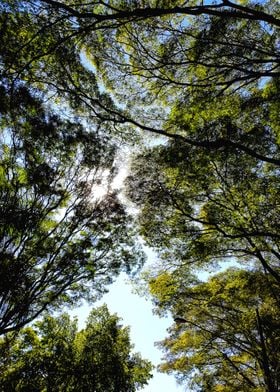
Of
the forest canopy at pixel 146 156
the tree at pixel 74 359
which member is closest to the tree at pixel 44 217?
the forest canopy at pixel 146 156

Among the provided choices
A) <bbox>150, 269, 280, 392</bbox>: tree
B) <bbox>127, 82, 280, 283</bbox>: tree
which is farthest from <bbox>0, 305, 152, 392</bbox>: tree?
<bbox>127, 82, 280, 283</bbox>: tree

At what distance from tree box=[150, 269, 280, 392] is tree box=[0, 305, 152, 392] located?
3.33 meters

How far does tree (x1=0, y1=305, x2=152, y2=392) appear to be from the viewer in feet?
48.3

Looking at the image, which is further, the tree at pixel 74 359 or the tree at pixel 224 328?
the tree at pixel 74 359

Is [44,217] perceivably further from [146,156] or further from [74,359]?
[74,359]

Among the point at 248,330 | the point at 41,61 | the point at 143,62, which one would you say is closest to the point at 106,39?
the point at 143,62

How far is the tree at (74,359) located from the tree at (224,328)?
10.9 feet

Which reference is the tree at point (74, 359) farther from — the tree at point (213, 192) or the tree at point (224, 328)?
the tree at point (213, 192)

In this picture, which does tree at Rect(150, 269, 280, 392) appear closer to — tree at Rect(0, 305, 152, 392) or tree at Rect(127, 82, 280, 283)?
tree at Rect(127, 82, 280, 283)

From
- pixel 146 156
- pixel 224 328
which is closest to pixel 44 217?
pixel 146 156

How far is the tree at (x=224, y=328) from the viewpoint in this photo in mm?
11328

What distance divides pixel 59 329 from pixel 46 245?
10.8 metres

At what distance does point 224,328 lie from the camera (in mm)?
13664

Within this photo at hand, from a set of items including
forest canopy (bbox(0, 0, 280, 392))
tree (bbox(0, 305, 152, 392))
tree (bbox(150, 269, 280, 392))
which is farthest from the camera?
tree (bbox(0, 305, 152, 392))
